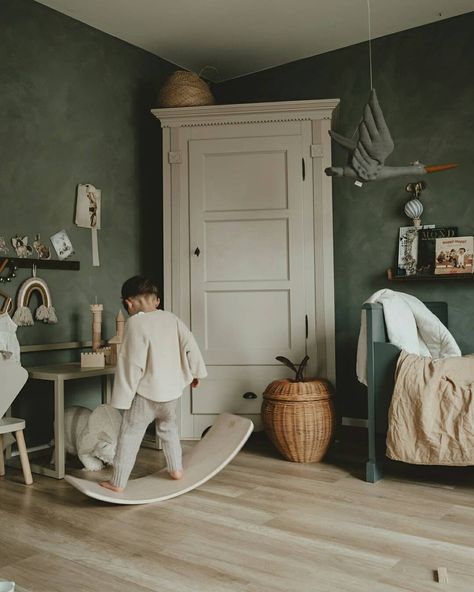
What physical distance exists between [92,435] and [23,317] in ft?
2.49

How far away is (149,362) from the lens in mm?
2857

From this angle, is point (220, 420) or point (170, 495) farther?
point (220, 420)

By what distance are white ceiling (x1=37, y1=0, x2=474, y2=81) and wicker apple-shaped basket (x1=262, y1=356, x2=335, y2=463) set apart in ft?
7.37

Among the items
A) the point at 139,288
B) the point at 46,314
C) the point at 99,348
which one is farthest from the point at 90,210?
the point at 139,288

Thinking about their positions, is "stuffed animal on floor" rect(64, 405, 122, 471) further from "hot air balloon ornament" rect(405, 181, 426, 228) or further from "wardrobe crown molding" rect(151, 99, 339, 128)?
"hot air balloon ornament" rect(405, 181, 426, 228)

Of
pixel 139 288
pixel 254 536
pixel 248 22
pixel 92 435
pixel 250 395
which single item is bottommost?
pixel 254 536

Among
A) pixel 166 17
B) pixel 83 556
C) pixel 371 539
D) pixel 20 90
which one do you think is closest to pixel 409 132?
pixel 166 17

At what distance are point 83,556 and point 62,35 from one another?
3.03 meters

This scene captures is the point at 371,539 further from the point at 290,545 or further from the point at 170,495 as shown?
the point at 170,495

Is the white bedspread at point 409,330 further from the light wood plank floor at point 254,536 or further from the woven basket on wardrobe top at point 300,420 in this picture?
the light wood plank floor at point 254,536

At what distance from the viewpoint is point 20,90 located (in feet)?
11.5

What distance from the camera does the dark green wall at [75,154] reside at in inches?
137

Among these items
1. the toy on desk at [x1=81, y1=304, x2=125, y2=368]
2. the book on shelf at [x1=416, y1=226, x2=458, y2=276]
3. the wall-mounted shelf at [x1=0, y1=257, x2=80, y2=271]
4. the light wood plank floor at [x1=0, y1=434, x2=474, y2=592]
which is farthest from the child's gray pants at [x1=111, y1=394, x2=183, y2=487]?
the book on shelf at [x1=416, y1=226, x2=458, y2=276]

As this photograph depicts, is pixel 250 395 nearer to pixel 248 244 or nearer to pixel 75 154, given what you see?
pixel 248 244
